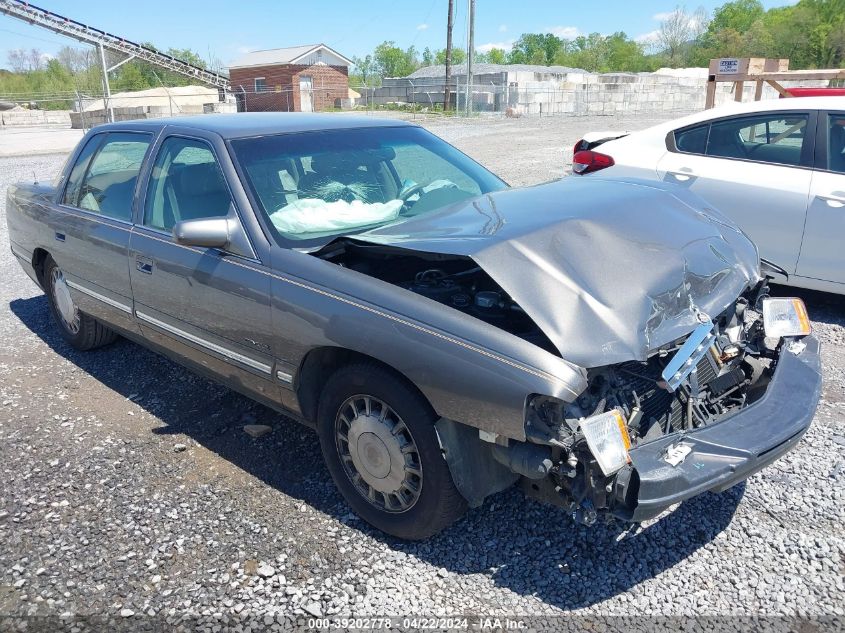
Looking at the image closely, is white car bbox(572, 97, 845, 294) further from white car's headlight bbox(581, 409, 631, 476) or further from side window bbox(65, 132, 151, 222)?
side window bbox(65, 132, 151, 222)

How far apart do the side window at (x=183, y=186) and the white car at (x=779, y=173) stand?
3649 mm

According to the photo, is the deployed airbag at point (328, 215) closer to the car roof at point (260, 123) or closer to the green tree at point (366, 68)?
the car roof at point (260, 123)

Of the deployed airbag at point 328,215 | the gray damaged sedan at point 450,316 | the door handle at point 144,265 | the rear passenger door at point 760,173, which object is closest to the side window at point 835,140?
the rear passenger door at point 760,173

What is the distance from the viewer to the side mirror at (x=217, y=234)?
3.17m

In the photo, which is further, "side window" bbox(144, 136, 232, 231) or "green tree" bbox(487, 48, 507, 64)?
"green tree" bbox(487, 48, 507, 64)

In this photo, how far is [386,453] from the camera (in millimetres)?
2855

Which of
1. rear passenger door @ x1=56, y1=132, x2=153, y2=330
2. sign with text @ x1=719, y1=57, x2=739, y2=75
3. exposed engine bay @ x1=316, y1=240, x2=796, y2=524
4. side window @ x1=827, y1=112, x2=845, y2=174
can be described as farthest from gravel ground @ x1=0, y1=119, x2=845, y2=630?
sign with text @ x1=719, y1=57, x2=739, y2=75

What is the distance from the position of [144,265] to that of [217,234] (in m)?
0.92

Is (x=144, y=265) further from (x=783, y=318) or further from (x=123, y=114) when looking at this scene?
(x=123, y=114)

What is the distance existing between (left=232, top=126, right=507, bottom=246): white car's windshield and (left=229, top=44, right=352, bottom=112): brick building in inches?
1774

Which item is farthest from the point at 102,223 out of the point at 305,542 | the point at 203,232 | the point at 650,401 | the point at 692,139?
the point at 692,139

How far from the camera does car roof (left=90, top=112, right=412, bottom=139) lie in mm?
3754

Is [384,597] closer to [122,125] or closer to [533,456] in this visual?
[533,456]

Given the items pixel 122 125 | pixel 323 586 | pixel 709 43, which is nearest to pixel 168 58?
pixel 122 125
